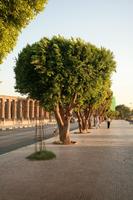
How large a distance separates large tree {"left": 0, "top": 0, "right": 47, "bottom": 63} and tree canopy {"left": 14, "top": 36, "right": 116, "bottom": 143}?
16.0 m

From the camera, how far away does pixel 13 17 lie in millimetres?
12484

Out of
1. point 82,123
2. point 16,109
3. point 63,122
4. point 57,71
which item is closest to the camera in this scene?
point 57,71

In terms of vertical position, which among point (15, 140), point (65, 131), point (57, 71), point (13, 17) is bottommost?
point (15, 140)

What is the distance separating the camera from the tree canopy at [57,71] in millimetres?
29469

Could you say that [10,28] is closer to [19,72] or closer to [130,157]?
[130,157]

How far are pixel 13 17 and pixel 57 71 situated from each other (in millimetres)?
17056

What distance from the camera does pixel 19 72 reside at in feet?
99.5

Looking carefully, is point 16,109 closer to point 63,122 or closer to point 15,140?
point 15,140

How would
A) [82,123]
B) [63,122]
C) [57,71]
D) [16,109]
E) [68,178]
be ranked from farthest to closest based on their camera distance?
[16,109]
[82,123]
[63,122]
[57,71]
[68,178]

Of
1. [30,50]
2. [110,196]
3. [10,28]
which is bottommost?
[110,196]

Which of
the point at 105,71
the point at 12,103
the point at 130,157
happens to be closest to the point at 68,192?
the point at 130,157

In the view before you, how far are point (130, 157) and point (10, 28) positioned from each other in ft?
40.0

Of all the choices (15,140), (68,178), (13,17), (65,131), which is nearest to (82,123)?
(15,140)

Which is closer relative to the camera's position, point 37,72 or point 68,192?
point 68,192
